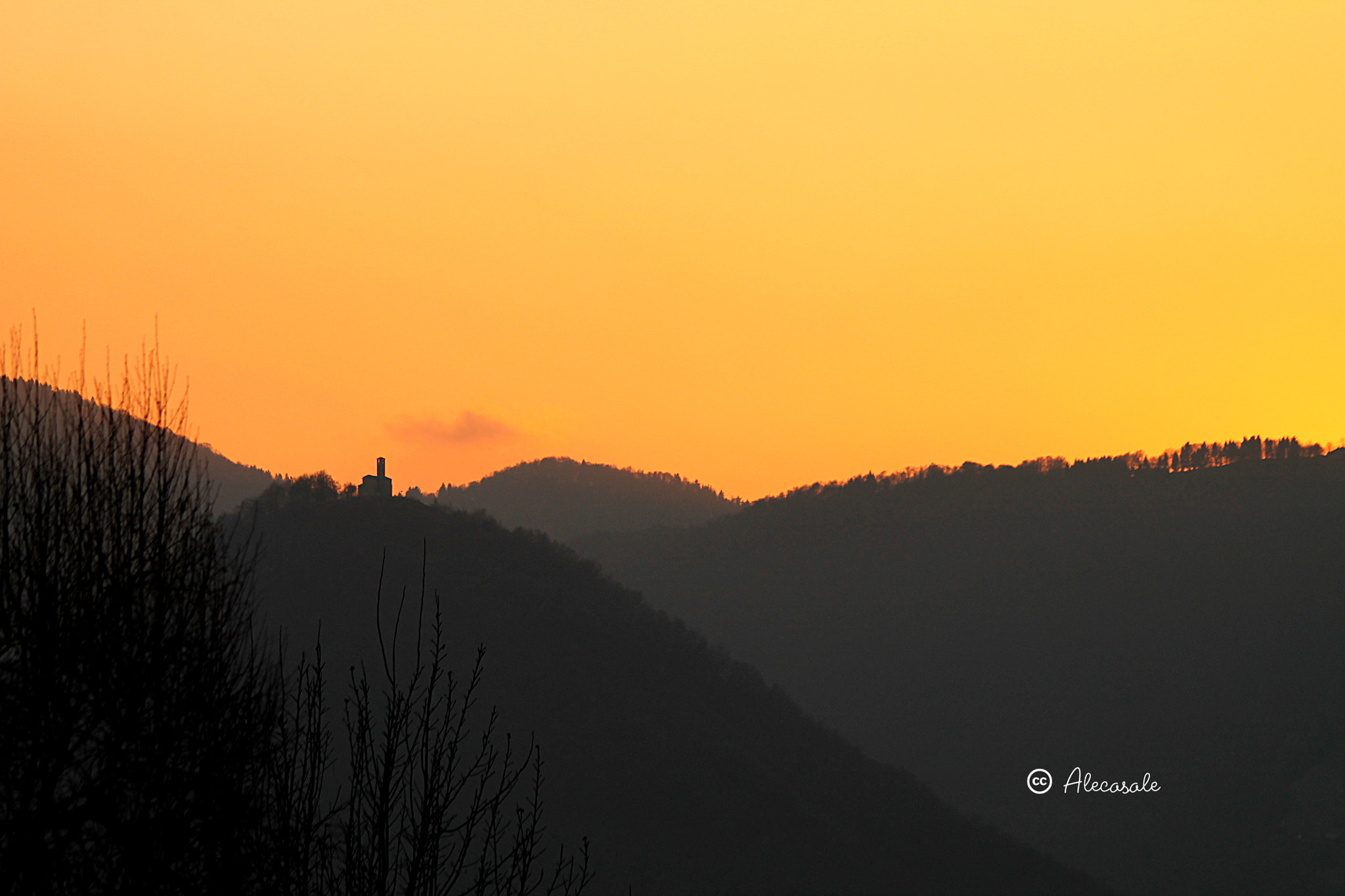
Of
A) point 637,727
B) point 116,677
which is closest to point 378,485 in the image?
point 637,727

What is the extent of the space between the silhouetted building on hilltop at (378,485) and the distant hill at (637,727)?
97.2 inches

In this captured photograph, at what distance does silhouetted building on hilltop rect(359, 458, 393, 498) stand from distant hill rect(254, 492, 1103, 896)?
247cm

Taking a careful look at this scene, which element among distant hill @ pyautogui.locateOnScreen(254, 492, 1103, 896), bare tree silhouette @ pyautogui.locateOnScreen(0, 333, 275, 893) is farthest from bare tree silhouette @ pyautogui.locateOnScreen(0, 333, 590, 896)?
distant hill @ pyautogui.locateOnScreen(254, 492, 1103, 896)

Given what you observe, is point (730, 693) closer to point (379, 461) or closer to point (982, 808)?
point (379, 461)

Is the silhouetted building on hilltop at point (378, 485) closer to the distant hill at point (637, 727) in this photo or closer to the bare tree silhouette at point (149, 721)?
the distant hill at point (637, 727)

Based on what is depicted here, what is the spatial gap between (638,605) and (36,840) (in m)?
126

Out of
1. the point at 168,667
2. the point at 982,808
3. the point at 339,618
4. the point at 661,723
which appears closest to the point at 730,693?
the point at 661,723

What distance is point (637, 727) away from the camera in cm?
11581

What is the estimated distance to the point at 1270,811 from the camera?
606 feet

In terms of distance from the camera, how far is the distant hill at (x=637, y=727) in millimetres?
106125

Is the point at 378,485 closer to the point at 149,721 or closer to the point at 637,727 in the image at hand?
the point at 637,727

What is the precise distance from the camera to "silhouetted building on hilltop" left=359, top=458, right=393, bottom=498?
437 feet

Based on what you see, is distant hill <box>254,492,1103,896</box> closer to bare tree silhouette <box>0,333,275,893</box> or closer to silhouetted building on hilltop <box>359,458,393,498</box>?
silhouetted building on hilltop <box>359,458,393,498</box>

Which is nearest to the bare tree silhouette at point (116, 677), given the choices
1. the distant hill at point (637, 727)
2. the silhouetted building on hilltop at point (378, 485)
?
the distant hill at point (637, 727)
